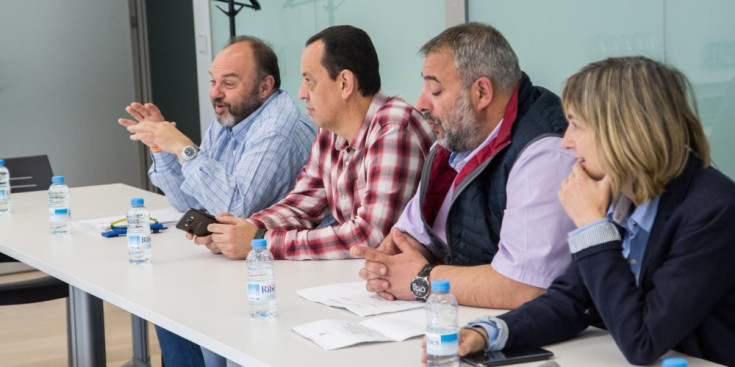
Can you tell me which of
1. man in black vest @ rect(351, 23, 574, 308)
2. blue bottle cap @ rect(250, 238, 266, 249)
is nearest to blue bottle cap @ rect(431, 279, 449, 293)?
man in black vest @ rect(351, 23, 574, 308)

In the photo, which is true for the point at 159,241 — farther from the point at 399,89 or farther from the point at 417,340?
the point at 399,89

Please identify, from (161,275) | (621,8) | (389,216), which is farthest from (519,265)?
(621,8)

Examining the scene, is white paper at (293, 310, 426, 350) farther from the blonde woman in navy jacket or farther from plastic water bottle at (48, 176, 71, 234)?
plastic water bottle at (48, 176, 71, 234)

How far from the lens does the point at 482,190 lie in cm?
218

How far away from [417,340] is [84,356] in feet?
5.73

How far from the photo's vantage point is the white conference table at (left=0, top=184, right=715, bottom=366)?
1.72 m

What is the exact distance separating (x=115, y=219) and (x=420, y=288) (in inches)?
63.1

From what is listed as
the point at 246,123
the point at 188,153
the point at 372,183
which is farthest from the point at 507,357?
the point at 246,123

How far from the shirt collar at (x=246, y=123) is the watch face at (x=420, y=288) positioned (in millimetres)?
1485

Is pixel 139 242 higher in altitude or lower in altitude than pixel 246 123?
lower

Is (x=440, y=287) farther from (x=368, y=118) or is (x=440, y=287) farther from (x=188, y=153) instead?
(x=188, y=153)

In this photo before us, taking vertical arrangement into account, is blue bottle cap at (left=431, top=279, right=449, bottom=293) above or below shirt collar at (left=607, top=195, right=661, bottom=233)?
below

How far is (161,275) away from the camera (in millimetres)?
2475

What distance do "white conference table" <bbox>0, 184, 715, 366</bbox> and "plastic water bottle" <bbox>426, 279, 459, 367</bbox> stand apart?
3.5 inches
